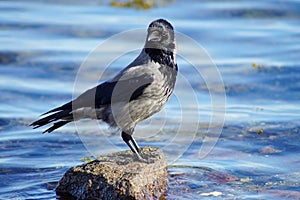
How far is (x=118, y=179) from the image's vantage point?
6.41 m

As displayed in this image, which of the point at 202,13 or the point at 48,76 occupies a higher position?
the point at 202,13

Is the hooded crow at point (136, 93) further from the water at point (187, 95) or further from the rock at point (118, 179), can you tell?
the water at point (187, 95)

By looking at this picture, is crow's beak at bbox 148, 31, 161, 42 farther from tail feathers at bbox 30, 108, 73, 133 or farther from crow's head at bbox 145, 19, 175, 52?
tail feathers at bbox 30, 108, 73, 133

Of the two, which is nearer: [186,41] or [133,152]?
[133,152]

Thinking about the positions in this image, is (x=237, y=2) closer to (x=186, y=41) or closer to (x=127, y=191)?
(x=186, y=41)

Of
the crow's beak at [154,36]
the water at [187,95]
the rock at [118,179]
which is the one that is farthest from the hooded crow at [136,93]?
the water at [187,95]

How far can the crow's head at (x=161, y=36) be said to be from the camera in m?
6.83

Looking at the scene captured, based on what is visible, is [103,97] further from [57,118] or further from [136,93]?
[57,118]

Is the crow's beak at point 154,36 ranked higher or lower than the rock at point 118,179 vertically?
higher

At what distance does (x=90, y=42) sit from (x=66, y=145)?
4.83m

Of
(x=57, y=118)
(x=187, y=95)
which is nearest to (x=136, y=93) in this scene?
(x=57, y=118)

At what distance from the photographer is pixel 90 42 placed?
1323 cm

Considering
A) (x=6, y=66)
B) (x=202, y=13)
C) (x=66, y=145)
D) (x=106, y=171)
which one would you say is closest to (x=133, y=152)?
(x=106, y=171)

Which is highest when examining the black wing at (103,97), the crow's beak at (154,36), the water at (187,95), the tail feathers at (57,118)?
the crow's beak at (154,36)
